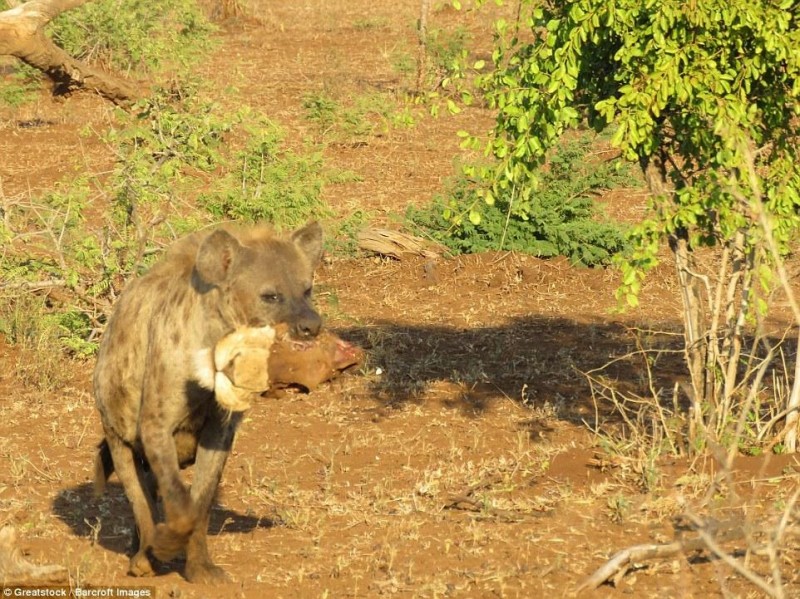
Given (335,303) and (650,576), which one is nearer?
(650,576)

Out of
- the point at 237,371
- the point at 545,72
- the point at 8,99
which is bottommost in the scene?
the point at 8,99

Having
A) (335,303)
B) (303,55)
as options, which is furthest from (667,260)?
(303,55)

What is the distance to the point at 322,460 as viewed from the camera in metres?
8.23

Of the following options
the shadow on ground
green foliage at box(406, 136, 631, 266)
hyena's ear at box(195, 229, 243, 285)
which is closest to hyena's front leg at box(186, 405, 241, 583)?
hyena's ear at box(195, 229, 243, 285)

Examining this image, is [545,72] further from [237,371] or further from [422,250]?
[422,250]

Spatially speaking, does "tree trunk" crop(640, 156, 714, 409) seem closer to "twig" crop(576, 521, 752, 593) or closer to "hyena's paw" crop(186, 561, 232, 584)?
"twig" crop(576, 521, 752, 593)

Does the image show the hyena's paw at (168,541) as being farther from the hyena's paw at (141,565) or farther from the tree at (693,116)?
the tree at (693,116)

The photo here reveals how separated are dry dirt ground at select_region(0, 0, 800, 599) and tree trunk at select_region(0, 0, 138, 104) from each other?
422cm

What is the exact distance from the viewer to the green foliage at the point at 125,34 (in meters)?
19.9

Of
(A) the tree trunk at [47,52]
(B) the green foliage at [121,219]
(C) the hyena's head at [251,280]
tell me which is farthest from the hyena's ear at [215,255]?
(A) the tree trunk at [47,52]

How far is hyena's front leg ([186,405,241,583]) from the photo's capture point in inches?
231

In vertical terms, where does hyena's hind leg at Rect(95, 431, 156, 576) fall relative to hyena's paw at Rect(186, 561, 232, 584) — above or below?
above

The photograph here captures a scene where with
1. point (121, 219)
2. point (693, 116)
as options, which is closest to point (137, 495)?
point (693, 116)

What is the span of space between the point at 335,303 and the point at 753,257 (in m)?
4.09
